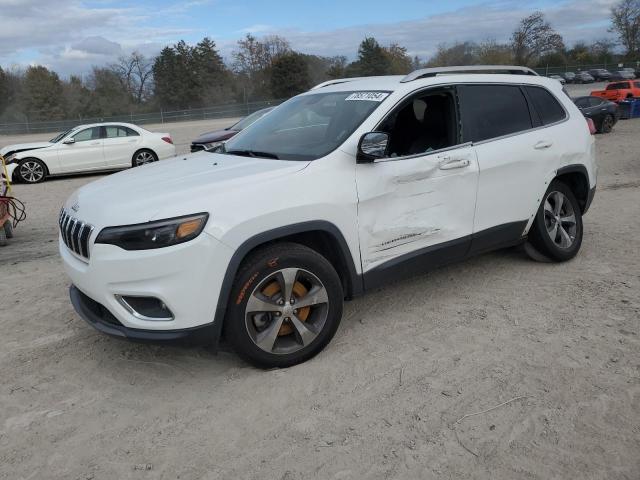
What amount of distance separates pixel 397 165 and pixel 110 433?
2478 millimetres

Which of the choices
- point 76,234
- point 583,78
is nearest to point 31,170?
point 76,234

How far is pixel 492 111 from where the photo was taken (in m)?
4.69

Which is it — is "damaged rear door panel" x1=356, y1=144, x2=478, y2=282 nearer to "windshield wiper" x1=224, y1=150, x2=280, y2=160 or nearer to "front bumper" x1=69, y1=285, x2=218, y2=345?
"windshield wiper" x1=224, y1=150, x2=280, y2=160

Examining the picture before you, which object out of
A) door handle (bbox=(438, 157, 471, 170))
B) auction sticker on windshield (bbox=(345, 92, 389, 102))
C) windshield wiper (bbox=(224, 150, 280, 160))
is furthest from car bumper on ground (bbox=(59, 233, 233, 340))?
door handle (bbox=(438, 157, 471, 170))

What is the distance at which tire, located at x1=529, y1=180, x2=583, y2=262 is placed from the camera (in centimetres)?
510

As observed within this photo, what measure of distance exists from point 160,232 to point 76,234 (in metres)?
0.74

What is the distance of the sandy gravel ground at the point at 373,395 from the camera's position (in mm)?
2746

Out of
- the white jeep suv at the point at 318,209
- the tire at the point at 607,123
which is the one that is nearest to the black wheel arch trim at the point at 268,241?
the white jeep suv at the point at 318,209

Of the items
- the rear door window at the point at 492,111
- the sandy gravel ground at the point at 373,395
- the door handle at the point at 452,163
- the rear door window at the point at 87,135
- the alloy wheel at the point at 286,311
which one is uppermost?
the rear door window at the point at 492,111

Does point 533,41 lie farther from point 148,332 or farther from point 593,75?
point 148,332

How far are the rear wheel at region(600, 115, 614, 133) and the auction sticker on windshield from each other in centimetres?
1835

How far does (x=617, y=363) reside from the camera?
351 centimetres

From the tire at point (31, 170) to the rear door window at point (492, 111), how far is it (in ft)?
40.7

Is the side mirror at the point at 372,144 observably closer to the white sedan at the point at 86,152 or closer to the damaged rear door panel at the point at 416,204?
the damaged rear door panel at the point at 416,204
